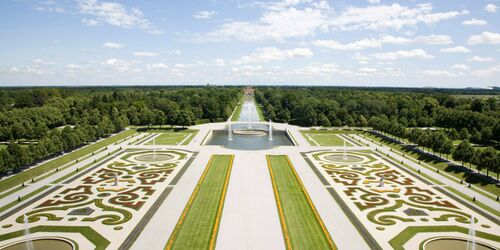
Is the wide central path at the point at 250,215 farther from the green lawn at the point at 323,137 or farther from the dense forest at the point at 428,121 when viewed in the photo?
the dense forest at the point at 428,121

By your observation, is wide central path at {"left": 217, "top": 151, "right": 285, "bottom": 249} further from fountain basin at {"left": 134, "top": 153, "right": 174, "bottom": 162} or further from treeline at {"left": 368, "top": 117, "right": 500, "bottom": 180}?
treeline at {"left": 368, "top": 117, "right": 500, "bottom": 180}

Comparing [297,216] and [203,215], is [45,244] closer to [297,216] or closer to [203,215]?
[203,215]

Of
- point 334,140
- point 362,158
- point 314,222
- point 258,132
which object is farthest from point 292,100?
point 314,222

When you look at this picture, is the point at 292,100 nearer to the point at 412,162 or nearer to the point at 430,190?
the point at 412,162

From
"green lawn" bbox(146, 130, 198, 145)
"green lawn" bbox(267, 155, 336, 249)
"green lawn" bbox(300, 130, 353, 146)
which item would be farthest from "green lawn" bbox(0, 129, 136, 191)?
"green lawn" bbox(300, 130, 353, 146)

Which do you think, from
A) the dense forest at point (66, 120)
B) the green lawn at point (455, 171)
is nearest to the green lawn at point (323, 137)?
the green lawn at point (455, 171)

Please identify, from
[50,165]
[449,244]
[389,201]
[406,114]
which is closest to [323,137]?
[406,114]
